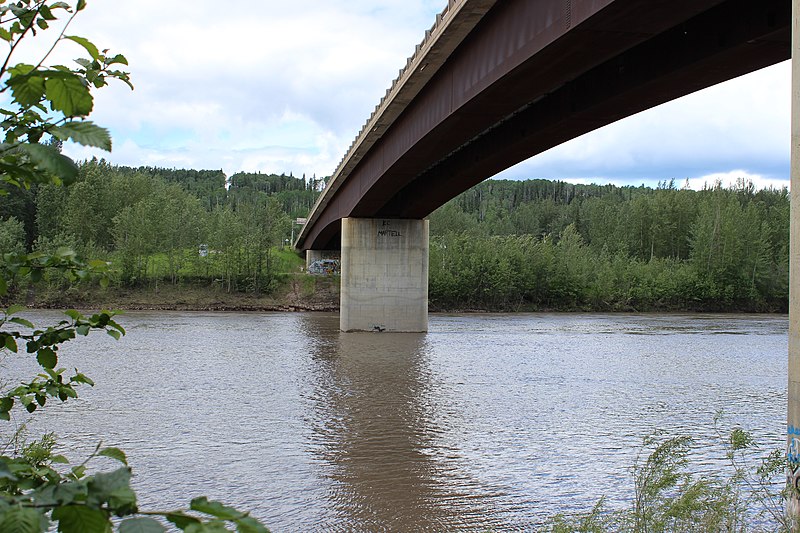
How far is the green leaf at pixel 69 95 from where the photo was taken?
6.33 feet

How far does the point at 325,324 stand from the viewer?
45.5 metres

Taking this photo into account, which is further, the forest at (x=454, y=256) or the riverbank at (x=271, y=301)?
the forest at (x=454, y=256)

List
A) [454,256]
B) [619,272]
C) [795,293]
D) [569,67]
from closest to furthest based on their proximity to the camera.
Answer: [795,293] < [569,67] < [454,256] < [619,272]

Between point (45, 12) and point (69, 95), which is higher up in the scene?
point (45, 12)

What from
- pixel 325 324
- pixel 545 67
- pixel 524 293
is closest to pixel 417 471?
pixel 545 67

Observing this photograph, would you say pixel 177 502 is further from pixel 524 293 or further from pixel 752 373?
pixel 524 293

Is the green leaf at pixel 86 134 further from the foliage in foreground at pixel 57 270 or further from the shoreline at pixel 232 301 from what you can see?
the shoreline at pixel 232 301

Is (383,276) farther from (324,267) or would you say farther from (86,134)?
(86,134)

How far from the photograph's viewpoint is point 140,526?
1.60 m

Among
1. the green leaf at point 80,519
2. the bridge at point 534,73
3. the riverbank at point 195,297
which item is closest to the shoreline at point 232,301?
the riverbank at point 195,297

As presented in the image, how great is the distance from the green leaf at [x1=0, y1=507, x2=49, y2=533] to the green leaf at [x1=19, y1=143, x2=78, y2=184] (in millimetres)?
741

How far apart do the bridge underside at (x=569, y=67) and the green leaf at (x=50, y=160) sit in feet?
35.6

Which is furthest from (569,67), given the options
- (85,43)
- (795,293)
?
(85,43)

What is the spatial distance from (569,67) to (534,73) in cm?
75
